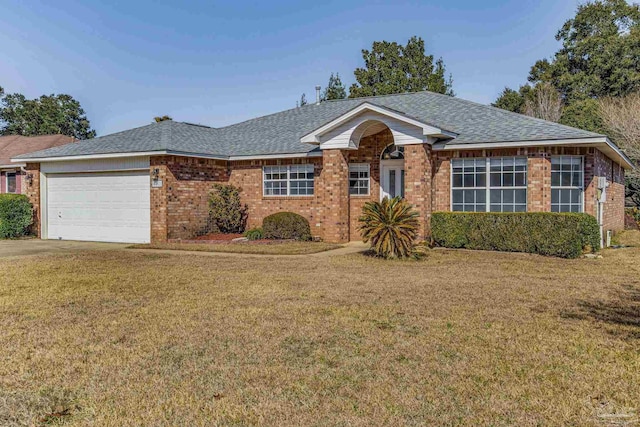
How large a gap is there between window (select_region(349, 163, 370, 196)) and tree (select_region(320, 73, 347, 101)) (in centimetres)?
2557

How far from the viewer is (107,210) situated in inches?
737

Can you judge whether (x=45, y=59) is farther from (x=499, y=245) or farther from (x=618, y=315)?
(x=618, y=315)

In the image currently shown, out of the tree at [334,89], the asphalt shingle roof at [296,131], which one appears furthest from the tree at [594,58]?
the asphalt shingle roof at [296,131]

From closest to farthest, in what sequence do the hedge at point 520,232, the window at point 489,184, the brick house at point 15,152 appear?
the hedge at point 520,232, the window at point 489,184, the brick house at point 15,152

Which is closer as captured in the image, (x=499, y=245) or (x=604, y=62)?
(x=499, y=245)

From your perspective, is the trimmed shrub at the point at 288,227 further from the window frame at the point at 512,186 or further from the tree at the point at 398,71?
the tree at the point at 398,71

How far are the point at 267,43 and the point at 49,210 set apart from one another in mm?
12679

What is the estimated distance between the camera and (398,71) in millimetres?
41344

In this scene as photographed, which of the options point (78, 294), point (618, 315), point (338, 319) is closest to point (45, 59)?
point (78, 294)

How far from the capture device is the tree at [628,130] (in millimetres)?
28734

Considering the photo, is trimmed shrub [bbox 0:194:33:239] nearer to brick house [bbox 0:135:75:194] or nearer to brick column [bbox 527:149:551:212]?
brick house [bbox 0:135:75:194]

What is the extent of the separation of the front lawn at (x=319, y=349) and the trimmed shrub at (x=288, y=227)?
7193 millimetres

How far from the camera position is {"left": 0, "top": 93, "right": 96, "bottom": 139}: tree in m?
49.3

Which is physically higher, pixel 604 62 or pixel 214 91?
pixel 604 62
